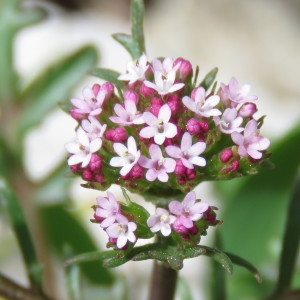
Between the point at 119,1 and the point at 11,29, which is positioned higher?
the point at 11,29

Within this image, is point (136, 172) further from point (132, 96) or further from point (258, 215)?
point (258, 215)

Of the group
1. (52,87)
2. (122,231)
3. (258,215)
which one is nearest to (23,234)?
(122,231)

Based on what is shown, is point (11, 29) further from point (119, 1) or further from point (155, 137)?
point (119, 1)

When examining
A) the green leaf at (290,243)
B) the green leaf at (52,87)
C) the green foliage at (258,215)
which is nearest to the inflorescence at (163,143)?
the green leaf at (290,243)

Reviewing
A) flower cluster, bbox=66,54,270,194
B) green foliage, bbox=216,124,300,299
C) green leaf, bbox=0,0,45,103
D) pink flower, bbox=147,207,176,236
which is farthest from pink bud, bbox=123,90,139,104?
green leaf, bbox=0,0,45,103

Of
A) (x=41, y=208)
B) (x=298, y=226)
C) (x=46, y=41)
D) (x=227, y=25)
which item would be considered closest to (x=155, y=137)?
(x=298, y=226)

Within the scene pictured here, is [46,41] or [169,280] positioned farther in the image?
[46,41]

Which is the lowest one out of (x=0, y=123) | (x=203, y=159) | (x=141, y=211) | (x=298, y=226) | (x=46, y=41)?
(x=46, y=41)

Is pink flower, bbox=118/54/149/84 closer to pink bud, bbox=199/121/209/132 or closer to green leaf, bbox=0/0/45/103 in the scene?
pink bud, bbox=199/121/209/132
